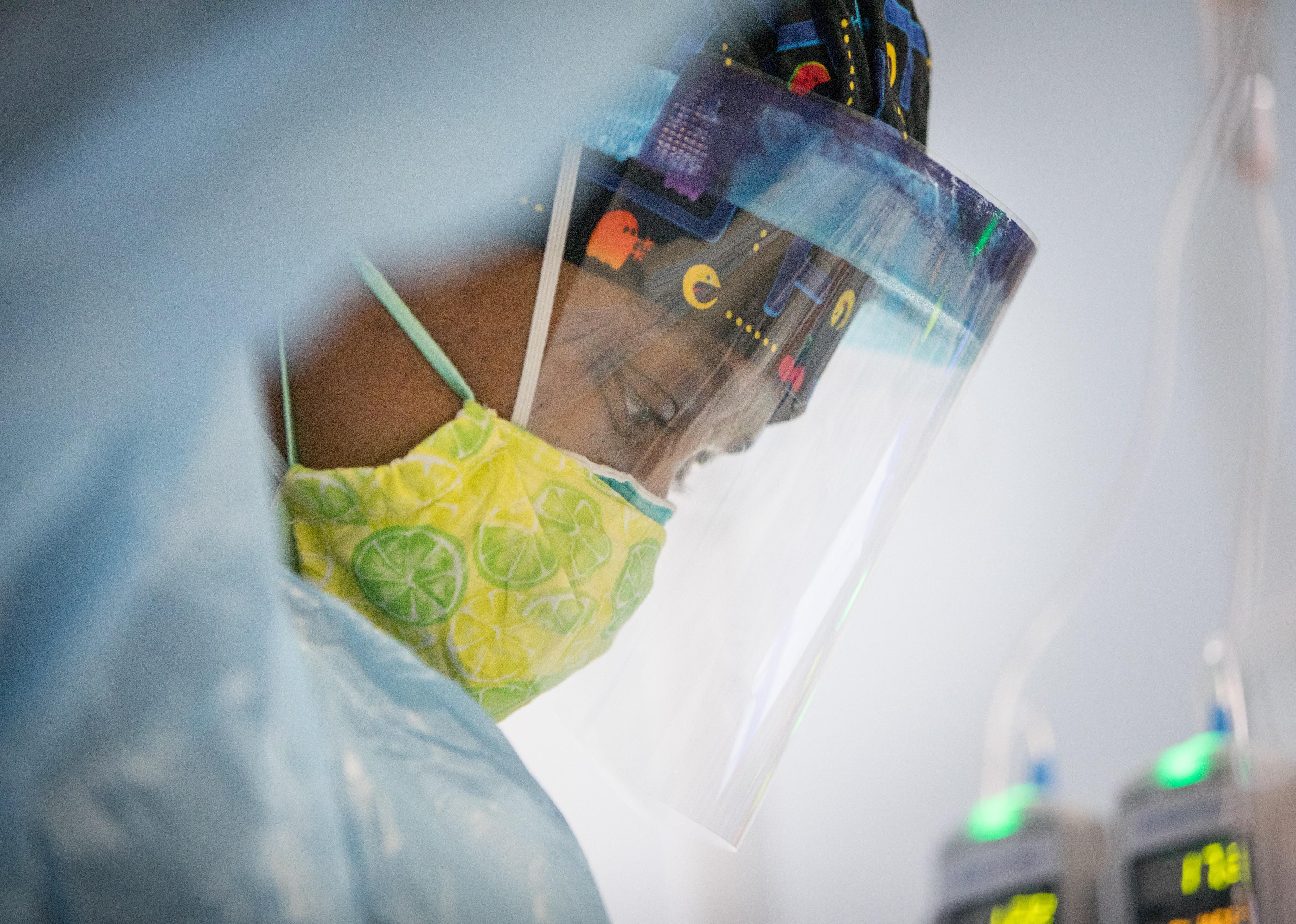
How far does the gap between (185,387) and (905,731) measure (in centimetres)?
120

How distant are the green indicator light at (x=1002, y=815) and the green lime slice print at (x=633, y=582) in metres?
0.57

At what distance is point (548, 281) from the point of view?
60 centimetres

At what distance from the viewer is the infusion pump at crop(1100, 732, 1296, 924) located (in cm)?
82

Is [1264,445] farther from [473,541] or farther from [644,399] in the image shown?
[473,541]

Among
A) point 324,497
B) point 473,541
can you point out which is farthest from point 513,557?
point 324,497

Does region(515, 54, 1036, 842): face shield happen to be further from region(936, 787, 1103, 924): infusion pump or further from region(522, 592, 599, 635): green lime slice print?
region(936, 787, 1103, 924): infusion pump

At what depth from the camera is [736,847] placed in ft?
2.34

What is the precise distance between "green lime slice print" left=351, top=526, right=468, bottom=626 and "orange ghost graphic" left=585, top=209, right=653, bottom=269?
219 millimetres

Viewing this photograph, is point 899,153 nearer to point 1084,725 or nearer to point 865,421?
point 865,421

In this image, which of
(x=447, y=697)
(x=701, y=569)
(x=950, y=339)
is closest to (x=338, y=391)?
(x=447, y=697)

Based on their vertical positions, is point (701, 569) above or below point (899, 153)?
below

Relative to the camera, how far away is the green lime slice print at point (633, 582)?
679 mm

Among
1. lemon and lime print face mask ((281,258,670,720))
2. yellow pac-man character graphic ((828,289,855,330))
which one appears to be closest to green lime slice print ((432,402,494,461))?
lemon and lime print face mask ((281,258,670,720))

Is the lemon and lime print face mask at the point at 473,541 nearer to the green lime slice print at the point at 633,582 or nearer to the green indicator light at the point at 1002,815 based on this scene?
the green lime slice print at the point at 633,582
